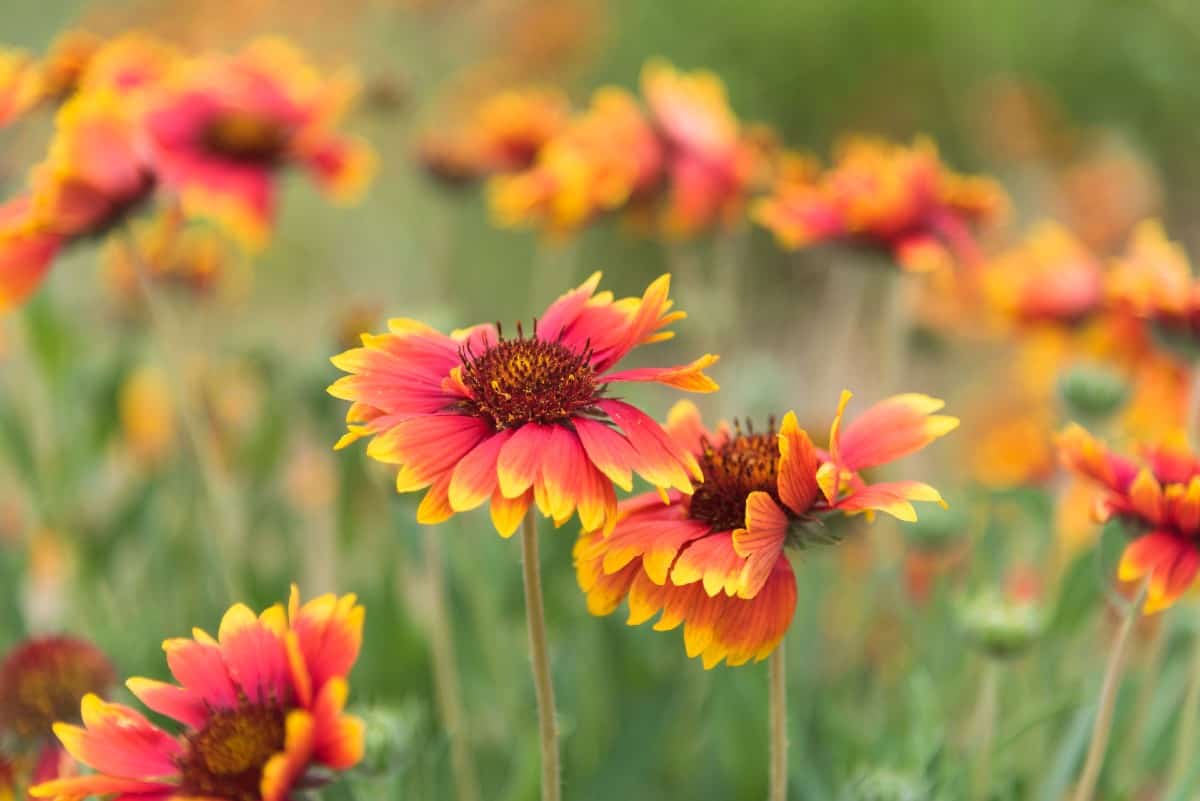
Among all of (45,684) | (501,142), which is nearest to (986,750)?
(45,684)

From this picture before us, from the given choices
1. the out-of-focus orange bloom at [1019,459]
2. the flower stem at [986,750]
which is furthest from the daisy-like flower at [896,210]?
the flower stem at [986,750]

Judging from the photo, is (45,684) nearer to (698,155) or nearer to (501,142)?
(698,155)

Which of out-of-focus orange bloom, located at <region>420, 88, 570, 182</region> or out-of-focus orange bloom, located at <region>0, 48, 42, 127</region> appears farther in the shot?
out-of-focus orange bloom, located at <region>420, 88, 570, 182</region>

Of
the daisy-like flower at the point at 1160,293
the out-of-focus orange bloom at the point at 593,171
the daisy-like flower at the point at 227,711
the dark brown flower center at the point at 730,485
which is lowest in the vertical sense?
the daisy-like flower at the point at 227,711

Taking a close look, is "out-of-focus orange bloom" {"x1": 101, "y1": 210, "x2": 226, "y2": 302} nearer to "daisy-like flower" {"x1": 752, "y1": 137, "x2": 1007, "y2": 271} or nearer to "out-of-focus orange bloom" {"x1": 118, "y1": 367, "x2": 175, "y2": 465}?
"out-of-focus orange bloom" {"x1": 118, "y1": 367, "x2": 175, "y2": 465}

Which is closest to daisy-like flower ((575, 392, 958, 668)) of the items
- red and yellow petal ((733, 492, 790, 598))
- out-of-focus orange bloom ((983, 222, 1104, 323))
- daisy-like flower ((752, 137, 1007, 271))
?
red and yellow petal ((733, 492, 790, 598))

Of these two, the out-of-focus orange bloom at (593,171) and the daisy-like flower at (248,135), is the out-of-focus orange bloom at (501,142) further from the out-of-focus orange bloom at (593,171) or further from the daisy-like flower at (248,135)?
the daisy-like flower at (248,135)
